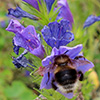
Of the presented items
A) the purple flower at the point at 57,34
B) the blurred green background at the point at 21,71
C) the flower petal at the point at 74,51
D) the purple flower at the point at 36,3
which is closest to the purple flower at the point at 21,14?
the purple flower at the point at 36,3

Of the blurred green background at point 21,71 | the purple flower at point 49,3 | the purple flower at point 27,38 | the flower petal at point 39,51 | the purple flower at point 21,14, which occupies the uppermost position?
the purple flower at point 49,3

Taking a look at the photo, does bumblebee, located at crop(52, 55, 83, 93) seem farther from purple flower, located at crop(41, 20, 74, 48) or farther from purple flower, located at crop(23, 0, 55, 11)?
purple flower, located at crop(23, 0, 55, 11)

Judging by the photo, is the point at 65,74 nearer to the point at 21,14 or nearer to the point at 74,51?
the point at 74,51

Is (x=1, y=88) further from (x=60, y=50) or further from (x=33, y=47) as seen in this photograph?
(x=60, y=50)

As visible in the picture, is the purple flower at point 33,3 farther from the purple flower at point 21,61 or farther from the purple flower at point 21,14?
the purple flower at point 21,61

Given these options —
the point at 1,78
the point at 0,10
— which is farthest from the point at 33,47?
the point at 0,10

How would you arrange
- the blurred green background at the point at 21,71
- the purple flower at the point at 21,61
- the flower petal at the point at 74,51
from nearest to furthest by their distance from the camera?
the flower petal at the point at 74,51 < the purple flower at the point at 21,61 < the blurred green background at the point at 21,71

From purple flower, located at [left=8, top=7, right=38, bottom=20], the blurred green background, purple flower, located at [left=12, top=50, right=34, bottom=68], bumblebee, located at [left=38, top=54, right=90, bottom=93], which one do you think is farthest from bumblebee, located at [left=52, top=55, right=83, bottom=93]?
the blurred green background
